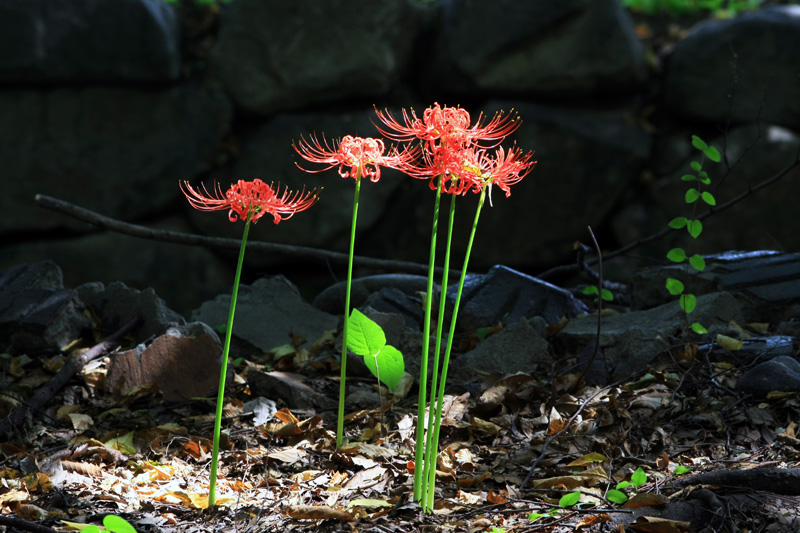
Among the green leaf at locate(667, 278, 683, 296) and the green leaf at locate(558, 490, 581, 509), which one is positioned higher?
the green leaf at locate(667, 278, 683, 296)

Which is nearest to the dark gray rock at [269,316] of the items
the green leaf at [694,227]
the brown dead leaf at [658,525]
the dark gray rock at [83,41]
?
the green leaf at [694,227]

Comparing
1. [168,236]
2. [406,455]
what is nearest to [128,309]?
[168,236]

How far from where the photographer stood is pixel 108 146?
20.1 ft

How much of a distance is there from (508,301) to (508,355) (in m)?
0.55

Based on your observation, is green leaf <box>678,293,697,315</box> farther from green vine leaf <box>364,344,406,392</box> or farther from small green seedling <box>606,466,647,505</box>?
green vine leaf <box>364,344,406,392</box>

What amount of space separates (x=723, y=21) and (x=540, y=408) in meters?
5.07

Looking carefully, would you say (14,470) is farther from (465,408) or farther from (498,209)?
(498,209)

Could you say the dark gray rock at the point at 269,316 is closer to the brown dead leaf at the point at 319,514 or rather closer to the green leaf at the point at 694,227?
the brown dead leaf at the point at 319,514

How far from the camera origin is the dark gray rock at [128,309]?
10.1ft

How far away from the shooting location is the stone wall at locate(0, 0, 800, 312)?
232 inches

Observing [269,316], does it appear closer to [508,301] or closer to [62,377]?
[62,377]

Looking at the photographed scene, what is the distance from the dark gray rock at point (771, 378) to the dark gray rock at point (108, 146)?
4939 mm

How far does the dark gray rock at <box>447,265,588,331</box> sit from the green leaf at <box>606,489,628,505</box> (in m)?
1.50

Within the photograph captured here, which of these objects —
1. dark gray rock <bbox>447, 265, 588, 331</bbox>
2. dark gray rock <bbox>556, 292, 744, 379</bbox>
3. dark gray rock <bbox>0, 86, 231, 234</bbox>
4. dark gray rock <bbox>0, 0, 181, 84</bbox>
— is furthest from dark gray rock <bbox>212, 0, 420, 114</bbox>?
dark gray rock <bbox>556, 292, 744, 379</bbox>
